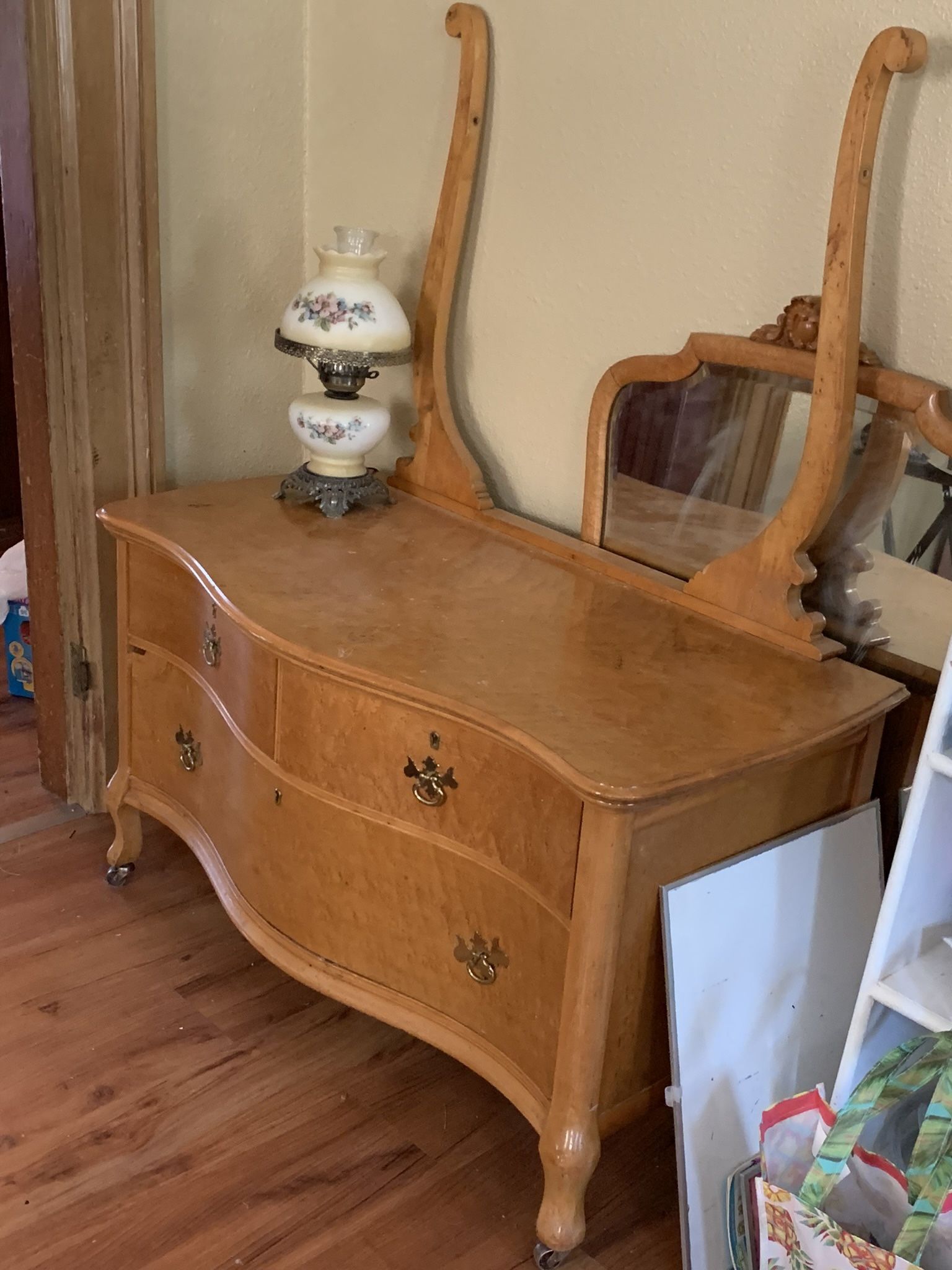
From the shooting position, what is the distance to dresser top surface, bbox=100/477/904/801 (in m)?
1.23

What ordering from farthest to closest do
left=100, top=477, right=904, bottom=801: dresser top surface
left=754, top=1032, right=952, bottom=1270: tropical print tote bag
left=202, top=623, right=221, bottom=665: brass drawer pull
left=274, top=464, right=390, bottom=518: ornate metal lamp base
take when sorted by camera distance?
left=274, top=464, right=390, bottom=518: ornate metal lamp base < left=202, top=623, right=221, bottom=665: brass drawer pull < left=100, top=477, right=904, bottom=801: dresser top surface < left=754, top=1032, right=952, bottom=1270: tropical print tote bag

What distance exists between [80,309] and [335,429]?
0.47 metres

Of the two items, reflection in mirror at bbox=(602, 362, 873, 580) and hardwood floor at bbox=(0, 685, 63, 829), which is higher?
reflection in mirror at bbox=(602, 362, 873, 580)

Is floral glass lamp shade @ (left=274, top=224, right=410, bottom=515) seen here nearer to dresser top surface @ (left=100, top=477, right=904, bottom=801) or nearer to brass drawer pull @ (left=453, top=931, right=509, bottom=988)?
dresser top surface @ (left=100, top=477, right=904, bottom=801)

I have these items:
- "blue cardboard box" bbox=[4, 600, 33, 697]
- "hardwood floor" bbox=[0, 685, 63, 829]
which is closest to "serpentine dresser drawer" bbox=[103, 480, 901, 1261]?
"hardwood floor" bbox=[0, 685, 63, 829]

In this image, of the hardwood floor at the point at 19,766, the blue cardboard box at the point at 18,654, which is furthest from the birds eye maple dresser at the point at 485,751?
the blue cardboard box at the point at 18,654

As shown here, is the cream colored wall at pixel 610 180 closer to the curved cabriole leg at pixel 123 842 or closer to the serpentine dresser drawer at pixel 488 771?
the serpentine dresser drawer at pixel 488 771

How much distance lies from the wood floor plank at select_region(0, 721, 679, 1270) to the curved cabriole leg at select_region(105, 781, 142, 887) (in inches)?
4.2

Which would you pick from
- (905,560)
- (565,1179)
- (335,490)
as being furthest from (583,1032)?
(335,490)

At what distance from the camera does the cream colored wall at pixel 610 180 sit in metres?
1.35

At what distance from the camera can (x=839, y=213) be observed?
1.31 metres

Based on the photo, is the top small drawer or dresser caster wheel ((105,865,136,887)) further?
dresser caster wheel ((105,865,136,887))

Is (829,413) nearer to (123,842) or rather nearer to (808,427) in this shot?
(808,427)

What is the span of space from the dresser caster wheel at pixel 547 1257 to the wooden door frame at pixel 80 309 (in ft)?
4.03
